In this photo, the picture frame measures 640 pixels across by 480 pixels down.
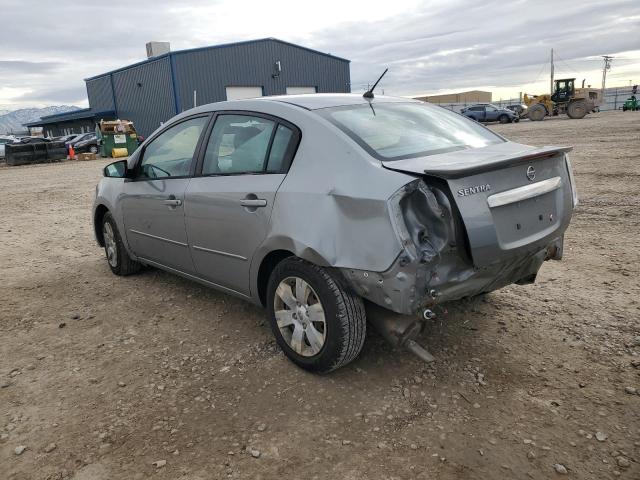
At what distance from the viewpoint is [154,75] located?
3052 centimetres

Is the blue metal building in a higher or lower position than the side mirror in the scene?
higher

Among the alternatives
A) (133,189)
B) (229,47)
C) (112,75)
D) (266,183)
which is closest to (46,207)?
(133,189)

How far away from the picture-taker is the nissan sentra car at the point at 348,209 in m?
2.55

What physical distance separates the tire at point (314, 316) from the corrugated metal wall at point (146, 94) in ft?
92.8

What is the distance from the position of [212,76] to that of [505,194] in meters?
29.2

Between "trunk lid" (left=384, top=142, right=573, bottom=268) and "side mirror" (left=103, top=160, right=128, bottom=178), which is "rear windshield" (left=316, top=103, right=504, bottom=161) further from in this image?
"side mirror" (left=103, top=160, right=128, bottom=178)

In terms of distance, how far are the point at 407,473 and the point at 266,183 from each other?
180 cm

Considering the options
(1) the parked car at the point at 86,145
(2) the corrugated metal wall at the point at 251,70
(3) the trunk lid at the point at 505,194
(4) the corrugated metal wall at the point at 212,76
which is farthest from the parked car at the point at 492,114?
(3) the trunk lid at the point at 505,194

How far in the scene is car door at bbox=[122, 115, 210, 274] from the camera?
393 cm

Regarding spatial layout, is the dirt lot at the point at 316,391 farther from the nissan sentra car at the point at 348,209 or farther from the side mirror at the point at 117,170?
the side mirror at the point at 117,170

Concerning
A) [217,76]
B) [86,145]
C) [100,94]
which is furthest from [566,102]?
[100,94]

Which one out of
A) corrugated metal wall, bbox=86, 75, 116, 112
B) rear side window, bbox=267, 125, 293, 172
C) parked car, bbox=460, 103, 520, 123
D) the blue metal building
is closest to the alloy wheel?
rear side window, bbox=267, 125, 293, 172

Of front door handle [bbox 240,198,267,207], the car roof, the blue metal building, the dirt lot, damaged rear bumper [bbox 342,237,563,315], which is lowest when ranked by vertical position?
the dirt lot

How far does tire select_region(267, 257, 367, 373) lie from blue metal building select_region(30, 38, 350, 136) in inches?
1029
